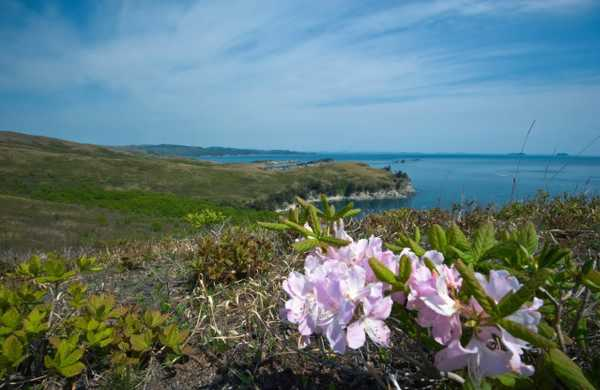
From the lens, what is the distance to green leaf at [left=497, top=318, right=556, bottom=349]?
87 centimetres

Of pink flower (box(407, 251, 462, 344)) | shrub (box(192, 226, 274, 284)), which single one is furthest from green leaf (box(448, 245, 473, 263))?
shrub (box(192, 226, 274, 284))

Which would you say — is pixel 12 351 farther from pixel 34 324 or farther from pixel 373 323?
pixel 373 323

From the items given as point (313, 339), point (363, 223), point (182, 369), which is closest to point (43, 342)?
point (182, 369)

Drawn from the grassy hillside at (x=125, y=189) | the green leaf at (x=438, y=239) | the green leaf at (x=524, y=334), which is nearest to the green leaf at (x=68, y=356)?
the green leaf at (x=438, y=239)

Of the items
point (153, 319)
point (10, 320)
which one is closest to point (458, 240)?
point (153, 319)

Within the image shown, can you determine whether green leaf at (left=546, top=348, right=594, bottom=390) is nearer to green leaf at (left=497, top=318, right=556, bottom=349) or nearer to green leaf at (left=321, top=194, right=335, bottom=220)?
green leaf at (left=497, top=318, right=556, bottom=349)

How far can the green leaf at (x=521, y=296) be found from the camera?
0.87 m

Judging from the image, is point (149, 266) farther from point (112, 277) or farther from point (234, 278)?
point (234, 278)

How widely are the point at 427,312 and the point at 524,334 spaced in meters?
0.27

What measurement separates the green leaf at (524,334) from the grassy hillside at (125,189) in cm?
1252

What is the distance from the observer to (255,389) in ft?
6.40

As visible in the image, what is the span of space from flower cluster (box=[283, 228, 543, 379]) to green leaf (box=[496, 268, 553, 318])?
0.22ft

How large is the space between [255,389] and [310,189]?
65.3 metres

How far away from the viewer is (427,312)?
1091mm
